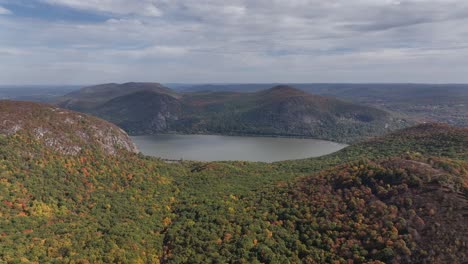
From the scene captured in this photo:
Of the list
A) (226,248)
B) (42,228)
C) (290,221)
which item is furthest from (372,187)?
(42,228)

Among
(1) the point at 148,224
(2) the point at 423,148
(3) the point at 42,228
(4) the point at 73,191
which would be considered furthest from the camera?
(2) the point at 423,148

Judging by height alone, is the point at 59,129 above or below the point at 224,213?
above

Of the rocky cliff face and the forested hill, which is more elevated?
the rocky cliff face

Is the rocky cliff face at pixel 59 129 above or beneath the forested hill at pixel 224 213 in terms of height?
above

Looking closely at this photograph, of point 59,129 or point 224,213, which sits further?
point 59,129

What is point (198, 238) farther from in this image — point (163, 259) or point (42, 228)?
point (42, 228)
